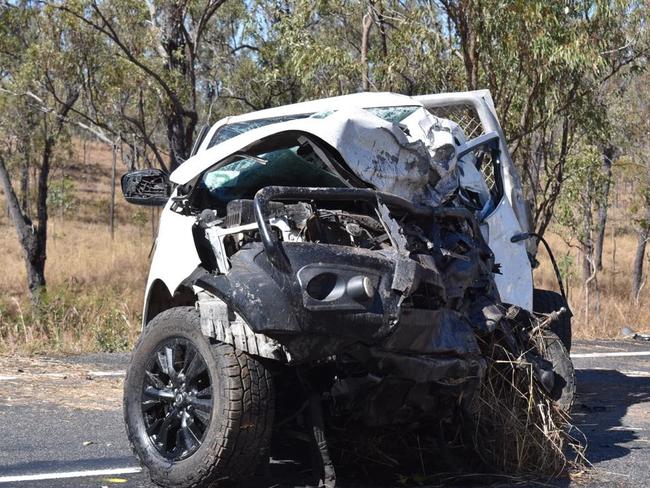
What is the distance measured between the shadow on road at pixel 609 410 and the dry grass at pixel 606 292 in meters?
3.88

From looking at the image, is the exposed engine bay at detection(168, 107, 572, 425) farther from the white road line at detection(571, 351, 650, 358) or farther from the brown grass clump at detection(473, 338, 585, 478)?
the white road line at detection(571, 351, 650, 358)

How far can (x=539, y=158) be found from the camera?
16.4 m

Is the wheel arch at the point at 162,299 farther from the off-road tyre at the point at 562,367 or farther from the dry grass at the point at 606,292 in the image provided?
the dry grass at the point at 606,292

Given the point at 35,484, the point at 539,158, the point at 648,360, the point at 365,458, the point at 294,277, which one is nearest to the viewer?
the point at 294,277

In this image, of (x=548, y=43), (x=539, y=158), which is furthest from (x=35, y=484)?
(x=539, y=158)

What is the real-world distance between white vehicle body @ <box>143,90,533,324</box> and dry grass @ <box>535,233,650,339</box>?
6.46 meters

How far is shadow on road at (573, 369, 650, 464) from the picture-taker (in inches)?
252

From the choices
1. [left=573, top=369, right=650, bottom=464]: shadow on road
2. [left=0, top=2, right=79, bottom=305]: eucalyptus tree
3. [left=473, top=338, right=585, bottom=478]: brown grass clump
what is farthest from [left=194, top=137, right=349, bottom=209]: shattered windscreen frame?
[left=0, top=2, right=79, bottom=305]: eucalyptus tree

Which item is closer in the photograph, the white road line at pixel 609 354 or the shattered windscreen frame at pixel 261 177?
the shattered windscreen frame at pixel 261 177

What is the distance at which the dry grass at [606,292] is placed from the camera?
49.2 feet

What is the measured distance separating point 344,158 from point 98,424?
9.35 ft

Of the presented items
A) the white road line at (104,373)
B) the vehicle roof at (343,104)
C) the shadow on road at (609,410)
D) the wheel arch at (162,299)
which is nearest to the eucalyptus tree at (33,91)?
the white road line at (104,373)

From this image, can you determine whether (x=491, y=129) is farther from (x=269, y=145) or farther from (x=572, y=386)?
(x=269, y=145)

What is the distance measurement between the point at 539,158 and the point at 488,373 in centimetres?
1148
